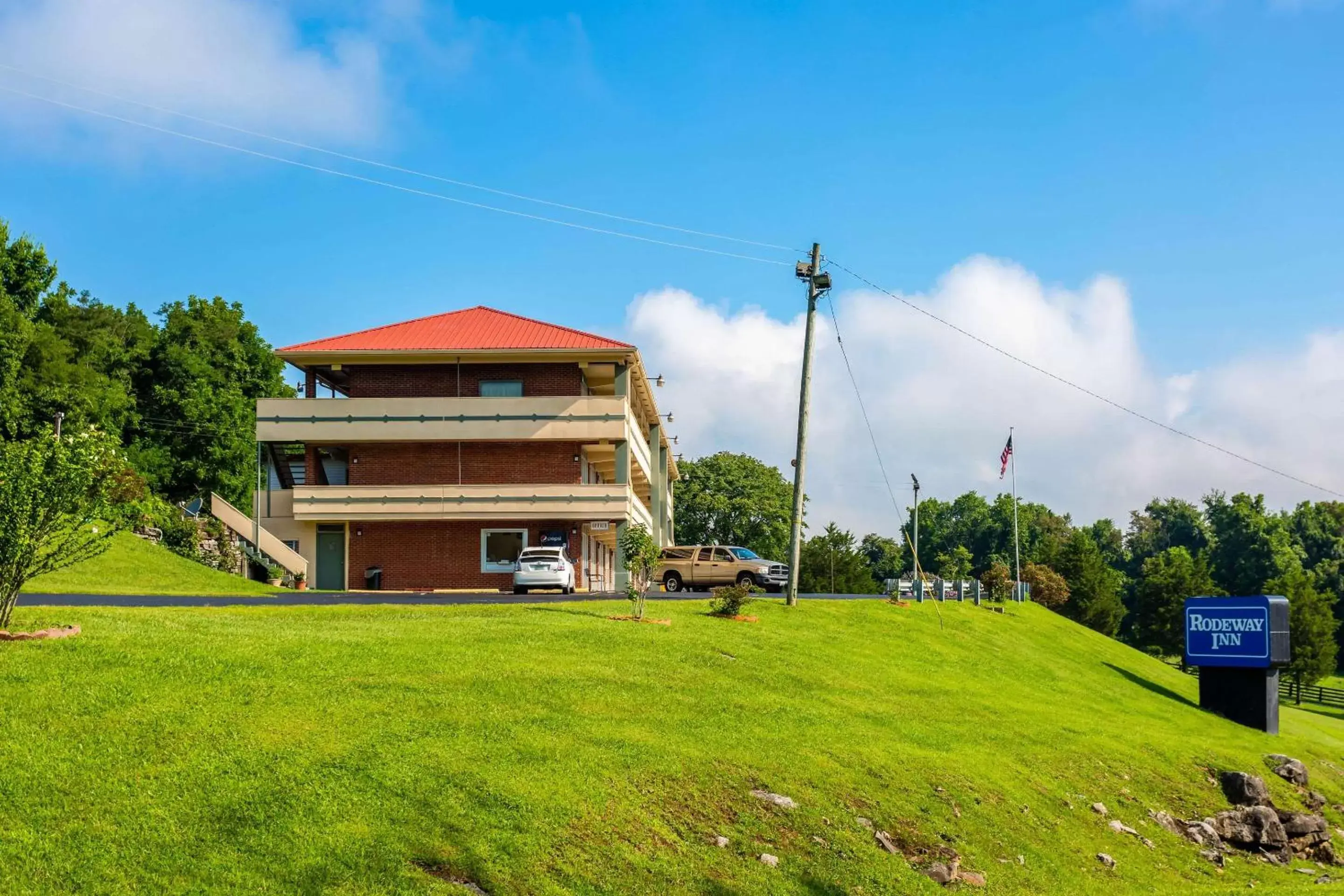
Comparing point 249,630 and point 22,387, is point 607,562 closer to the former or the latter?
point 22,387

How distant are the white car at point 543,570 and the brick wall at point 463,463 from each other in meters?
9.03

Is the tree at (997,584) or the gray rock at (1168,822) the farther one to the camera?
the tree at (997,584)

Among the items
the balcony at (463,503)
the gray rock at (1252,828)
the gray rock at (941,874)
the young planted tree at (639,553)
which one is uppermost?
the balcony at (463,503)

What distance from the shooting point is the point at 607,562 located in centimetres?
5691

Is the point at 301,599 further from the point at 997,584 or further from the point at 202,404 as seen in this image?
the point at 202,404

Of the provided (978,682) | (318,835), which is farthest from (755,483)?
(318,835)

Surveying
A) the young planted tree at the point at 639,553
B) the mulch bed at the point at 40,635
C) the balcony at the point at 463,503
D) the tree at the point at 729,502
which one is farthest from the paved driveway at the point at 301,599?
the tree at the point at 729,502

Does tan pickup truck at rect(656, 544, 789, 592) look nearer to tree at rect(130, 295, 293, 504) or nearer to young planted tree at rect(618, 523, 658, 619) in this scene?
young planted tree at rect(618, 523, 658, 619)

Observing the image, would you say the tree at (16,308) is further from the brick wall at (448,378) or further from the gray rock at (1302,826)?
the gray rock at (1302,826)

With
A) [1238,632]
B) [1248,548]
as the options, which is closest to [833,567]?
[1238,632]

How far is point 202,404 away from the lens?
67688 millimetres

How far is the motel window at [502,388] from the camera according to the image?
4769 cm

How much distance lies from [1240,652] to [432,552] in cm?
2964

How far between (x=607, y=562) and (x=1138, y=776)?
38619 mm
